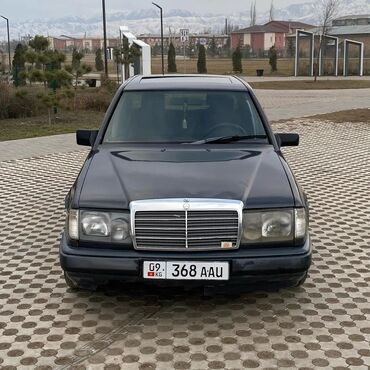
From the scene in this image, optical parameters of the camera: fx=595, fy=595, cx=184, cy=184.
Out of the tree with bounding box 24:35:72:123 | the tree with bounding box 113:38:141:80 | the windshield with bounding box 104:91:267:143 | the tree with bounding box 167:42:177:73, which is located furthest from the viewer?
the tree with bounding box 167:42:177:73

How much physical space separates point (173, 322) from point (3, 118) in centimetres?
1540

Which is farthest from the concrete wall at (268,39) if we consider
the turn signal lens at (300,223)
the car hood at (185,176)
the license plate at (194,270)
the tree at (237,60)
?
the license plate at (194,270)

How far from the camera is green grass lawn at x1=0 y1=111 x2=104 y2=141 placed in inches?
594

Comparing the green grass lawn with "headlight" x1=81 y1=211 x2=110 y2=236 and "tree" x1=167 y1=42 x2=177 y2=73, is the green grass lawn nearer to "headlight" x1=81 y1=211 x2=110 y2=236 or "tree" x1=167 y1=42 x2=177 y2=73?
"headlight" x1=81 y1=211 x2=110 y2=236

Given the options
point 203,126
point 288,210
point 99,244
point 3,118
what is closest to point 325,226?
point 203,126

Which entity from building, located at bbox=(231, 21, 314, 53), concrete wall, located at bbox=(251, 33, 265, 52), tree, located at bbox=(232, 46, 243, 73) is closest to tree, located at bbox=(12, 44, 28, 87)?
tree, located at bbox=(232, 46, 243, 73)

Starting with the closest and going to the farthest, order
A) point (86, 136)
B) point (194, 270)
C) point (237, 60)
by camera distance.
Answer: point (194, 270)
point (86, 136)
point (237, 60)

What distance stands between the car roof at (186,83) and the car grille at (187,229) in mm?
2024

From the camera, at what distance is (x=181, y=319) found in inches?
167

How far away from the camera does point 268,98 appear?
27.3 metres

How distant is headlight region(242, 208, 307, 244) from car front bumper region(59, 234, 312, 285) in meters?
0.08

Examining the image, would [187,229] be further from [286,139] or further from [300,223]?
[286,139]

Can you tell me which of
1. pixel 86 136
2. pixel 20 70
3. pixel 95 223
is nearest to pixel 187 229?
pixel 95 223

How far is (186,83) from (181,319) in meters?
2.50
